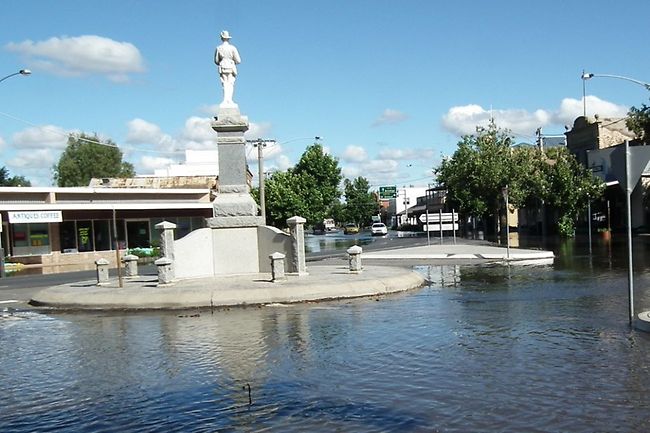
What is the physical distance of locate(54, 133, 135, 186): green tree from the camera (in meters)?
87.6

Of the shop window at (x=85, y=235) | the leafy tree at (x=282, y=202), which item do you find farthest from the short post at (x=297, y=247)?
the leafy tree at (x=282, y=202)

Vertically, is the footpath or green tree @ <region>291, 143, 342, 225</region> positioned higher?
green tree @ <region>291, 143, 342, 225</region>

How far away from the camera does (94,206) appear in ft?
148

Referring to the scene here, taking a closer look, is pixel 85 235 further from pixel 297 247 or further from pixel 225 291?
pixel 225 291

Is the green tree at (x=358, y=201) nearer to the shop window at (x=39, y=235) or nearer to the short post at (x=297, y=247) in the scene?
the shop window at (x=39, y=235)

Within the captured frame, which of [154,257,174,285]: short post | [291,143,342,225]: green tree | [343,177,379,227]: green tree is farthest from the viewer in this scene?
[343,177,379,227]: green tree

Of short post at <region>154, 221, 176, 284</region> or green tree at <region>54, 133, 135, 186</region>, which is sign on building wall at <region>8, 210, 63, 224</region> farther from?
green tree at <region>54, 133, 135, 186</region>

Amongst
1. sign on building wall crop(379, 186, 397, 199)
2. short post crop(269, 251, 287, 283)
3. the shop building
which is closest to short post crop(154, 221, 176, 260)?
short post crop(269, 251, 287, 283)

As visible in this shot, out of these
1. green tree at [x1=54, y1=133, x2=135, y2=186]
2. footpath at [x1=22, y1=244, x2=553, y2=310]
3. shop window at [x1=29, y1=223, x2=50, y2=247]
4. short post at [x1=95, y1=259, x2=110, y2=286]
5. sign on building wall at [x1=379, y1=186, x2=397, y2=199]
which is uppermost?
green tree at [x1=54, y1=133, x2=135, y2=186]

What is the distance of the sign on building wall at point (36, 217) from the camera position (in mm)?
40562

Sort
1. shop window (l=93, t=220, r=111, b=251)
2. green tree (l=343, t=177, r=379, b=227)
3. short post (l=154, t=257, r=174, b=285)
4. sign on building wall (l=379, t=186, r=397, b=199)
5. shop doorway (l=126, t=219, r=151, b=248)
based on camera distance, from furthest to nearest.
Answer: green tree (l=343, t=177, r=379, b=227) < sign on building wall (l=379, t=186, r=397, b=199) < shop doorway (l=126, t=219, r=151, b=248) < shop window (l=93, t=220, r=111, b=251) < short post (l=154, t=257, r=174, b=285)

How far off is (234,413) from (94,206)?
41.7 meters

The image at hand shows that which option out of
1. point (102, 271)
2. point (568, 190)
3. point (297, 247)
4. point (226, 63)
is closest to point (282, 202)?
point (568, 190)

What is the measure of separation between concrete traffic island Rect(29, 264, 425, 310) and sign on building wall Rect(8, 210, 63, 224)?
25335 mm
